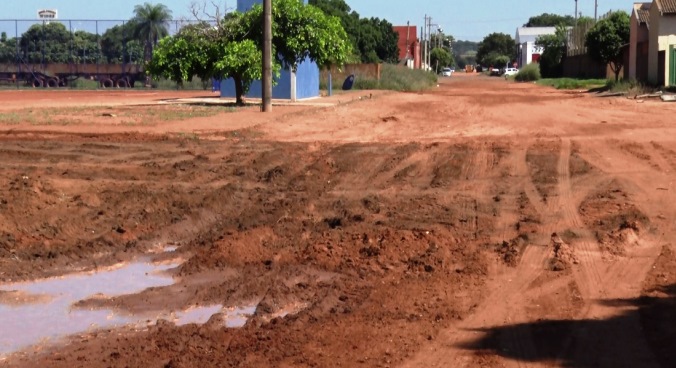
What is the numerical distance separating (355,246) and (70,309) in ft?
10.9

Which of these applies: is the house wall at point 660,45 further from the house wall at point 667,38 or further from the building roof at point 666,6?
the building roof at point 666,6

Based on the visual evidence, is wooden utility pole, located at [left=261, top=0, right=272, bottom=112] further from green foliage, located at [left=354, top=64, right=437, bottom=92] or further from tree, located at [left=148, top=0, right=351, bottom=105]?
green foliage, located at [left=354, top=64, right=437, bottom=92]

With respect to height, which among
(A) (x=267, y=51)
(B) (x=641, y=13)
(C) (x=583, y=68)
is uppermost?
(B) (x=641, y=13)

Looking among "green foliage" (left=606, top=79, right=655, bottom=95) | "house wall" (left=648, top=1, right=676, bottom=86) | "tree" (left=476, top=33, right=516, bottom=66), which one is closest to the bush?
"green foliage" (left=606, top=79, right=655, bottom=95)

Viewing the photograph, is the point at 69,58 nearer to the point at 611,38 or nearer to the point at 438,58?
the point at 611,38

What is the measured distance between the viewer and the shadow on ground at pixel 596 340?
6.88 metres

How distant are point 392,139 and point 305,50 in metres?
15.7

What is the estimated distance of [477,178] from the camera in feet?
52.2

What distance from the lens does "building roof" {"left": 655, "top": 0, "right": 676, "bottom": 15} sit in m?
45.8

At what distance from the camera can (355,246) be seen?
10.8 metres

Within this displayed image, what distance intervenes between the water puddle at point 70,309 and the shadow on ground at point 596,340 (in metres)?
2.15

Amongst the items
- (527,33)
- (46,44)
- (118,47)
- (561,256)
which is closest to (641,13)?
(118,47)

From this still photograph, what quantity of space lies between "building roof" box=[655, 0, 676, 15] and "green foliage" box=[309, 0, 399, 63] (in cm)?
4184

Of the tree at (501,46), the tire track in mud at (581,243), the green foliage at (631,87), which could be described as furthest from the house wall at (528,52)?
the tire track in mud at (581,243)
